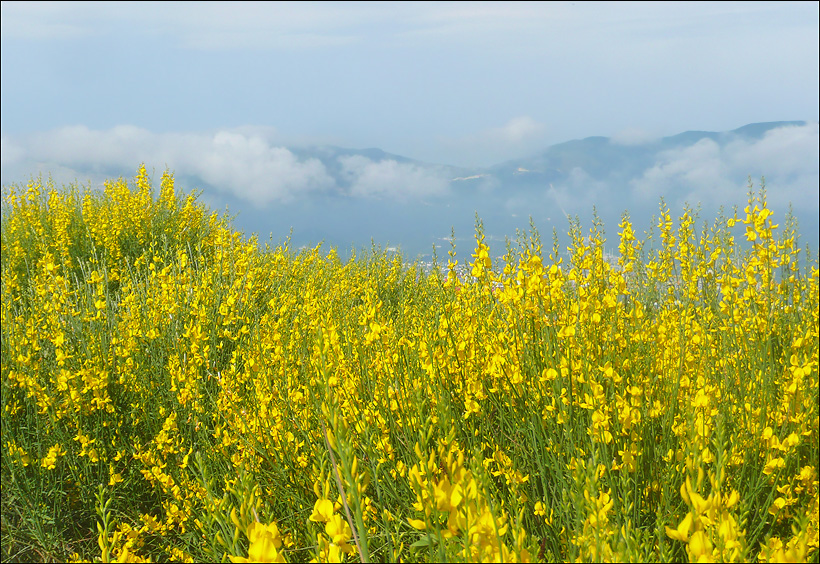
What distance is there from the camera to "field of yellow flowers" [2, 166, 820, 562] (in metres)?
1.47

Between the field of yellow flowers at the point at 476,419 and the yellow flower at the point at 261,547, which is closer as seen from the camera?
the yellow flower at the point at 261,547

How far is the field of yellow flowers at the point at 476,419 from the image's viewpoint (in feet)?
4.83

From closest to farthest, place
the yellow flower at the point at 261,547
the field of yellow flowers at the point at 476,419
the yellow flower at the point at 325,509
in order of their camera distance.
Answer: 1. the yellow flower at the point at 261,547
2. the yellow flower at the point at 325,509
3. the field of yellow flowers at the point at 476,419

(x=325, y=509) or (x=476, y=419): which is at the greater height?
(x=325, y=509)

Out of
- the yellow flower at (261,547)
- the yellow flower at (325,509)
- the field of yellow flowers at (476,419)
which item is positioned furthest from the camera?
the field of yellow flowers at (476,419)

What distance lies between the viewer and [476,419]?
233 centimetres

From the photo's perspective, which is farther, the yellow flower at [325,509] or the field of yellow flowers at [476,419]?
the field of yellow flowers at [476,419]

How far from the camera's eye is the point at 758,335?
90.0 inches

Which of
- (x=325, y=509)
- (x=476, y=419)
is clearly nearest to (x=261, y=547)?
(x=325, y=509)

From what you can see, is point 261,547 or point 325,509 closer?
point 261,547

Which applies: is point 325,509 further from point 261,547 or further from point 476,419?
point 476,419

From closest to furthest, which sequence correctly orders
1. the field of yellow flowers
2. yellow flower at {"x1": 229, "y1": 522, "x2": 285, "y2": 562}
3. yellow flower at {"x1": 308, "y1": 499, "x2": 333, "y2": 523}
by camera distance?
yellow flower at {"x1": 229, "y1": 522, "x2": 285, "y2": 562} → yellow flower at {"x1": 308, "y1": 499, "x2": 333, "y2": 523} → the field of yellow flowers

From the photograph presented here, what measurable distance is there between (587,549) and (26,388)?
8.91 feet

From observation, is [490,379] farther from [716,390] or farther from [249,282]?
[249,282]
